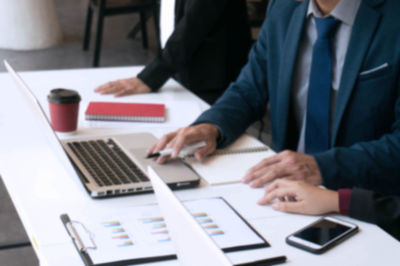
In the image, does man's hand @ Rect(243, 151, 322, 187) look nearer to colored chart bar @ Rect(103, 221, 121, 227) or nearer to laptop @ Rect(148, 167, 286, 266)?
colored chart bar @ Rect(103, 221, 121, 227)

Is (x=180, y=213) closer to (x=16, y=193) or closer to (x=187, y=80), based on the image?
(x=16, y=193)

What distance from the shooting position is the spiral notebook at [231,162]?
1506 millimetres

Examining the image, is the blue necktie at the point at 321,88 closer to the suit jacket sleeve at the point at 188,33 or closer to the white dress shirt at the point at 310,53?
the white dress shirt at the point at 310,53

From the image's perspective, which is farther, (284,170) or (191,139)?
(191,139)

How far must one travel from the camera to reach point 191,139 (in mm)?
1646

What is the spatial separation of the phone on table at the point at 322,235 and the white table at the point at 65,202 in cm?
1

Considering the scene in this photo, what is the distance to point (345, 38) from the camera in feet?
5.59

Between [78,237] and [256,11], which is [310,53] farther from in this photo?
[256,11]

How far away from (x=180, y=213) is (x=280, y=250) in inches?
18.6

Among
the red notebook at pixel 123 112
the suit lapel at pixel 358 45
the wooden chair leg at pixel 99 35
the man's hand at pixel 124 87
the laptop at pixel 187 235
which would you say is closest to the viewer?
the laptop at pixel 187 235

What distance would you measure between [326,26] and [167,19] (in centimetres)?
91

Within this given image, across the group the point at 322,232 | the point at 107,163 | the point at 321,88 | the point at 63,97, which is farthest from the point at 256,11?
the point at 322,232

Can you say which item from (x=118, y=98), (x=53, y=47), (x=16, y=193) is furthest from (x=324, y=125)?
(x=53, y=47)

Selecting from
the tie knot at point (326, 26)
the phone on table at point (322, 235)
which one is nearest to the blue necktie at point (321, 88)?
the tie knot at point (326, 26)
